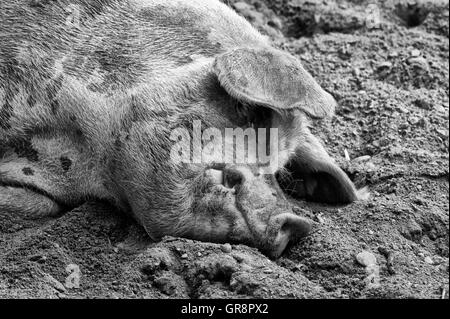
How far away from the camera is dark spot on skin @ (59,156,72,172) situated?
3447mm

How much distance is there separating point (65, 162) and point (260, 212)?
788mm

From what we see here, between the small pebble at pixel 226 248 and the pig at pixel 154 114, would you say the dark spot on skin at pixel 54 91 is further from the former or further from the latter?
the small pebble at pixel 226 248

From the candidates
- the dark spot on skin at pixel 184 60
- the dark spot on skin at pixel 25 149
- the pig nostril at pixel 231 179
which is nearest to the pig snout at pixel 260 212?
the pig nostril at pixel 231 179

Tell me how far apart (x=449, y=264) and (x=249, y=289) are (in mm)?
809

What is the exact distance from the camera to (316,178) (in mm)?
3666

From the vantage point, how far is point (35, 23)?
3559mm

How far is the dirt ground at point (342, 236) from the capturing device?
301 cm

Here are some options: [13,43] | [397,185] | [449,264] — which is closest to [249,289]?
[449,264]

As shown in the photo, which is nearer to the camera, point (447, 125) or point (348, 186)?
point (348, 186)

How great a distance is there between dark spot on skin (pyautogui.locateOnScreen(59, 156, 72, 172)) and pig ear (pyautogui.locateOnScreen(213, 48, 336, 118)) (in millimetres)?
666

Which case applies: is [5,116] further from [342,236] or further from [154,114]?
[342,236]

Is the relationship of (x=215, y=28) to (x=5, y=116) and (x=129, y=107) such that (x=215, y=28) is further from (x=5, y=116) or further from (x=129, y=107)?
(x=5, y=116)

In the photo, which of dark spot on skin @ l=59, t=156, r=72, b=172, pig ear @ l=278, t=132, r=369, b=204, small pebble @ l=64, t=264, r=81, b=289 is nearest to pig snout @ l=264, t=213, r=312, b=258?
pig ear @ l=278, t=132, r=369, b=204

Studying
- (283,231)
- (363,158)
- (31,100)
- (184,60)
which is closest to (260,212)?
(283,231)
